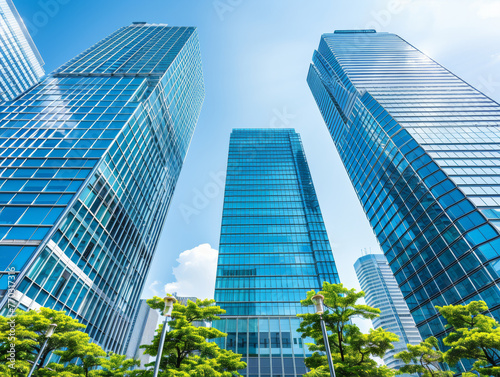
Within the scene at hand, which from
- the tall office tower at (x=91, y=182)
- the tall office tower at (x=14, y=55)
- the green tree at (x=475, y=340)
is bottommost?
the green tree at (x=475, y=340)

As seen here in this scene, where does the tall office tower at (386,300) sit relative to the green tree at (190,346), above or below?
above

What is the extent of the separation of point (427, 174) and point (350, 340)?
3231 cm

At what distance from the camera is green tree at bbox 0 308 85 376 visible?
13359 millimetres

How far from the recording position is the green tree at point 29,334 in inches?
526

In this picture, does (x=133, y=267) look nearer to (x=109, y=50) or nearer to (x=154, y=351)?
(x=154, y=351)

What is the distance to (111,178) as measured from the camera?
3794 centimetres

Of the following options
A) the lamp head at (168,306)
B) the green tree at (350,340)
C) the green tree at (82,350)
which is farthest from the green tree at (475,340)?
the green tree at (82,350)

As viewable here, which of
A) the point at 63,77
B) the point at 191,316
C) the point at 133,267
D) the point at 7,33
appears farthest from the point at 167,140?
the point at 7,33

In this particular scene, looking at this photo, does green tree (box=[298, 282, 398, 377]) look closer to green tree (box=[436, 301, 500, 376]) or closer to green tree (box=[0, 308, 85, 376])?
green tree (box=[436, 301, 500, 376])

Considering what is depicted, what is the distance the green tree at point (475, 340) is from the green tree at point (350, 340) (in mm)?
3510

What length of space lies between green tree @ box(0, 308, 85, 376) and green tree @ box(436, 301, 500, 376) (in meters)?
21.6

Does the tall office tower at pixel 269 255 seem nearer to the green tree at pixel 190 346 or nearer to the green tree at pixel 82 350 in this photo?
the green tree at pixel 190 346

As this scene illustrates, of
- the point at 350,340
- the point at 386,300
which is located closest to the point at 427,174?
the point at 350,340

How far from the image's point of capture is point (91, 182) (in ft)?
108
